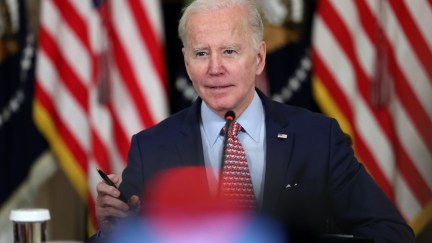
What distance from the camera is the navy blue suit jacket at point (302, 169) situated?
1.71 m

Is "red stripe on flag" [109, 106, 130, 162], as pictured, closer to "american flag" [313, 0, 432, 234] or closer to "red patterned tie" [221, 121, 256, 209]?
"american flag" [313, 0, 432, 234]

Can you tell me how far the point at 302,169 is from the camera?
6.05 ft

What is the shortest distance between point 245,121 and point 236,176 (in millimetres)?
185

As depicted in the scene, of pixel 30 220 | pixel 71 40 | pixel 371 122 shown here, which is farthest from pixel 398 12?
pixel 30 220

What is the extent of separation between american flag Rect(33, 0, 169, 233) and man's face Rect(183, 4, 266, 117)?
5.06ft

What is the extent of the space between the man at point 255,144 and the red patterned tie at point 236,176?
0.02 metres

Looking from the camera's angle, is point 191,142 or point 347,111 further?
point 347,111

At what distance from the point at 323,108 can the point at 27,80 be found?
4.83ft

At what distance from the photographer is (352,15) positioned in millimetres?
3393

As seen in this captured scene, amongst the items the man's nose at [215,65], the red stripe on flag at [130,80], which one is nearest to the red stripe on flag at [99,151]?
the red stripe on flag at [130,80]

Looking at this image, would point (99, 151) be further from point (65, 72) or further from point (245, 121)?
point (245, 121)

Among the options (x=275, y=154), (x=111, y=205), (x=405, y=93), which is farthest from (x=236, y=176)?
(x=405, y=93)

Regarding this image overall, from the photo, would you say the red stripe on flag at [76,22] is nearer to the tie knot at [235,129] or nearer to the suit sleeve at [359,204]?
the tie knot at [235,129]

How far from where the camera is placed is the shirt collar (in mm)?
1923
